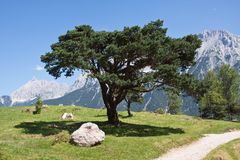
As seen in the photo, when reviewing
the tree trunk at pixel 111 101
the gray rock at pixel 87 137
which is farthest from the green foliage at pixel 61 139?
the tree trunk at pixel 111 101

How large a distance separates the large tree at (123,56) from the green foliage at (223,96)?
5076cm

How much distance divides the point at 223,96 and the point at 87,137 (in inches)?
3099

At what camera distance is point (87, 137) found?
36.9 m

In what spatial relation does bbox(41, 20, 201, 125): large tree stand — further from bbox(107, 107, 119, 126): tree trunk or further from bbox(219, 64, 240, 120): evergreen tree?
bbox(219, 64, 240, 120): evergreen tree

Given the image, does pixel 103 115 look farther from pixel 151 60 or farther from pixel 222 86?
pixel 222 86

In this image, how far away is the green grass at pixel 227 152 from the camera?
36362 mm

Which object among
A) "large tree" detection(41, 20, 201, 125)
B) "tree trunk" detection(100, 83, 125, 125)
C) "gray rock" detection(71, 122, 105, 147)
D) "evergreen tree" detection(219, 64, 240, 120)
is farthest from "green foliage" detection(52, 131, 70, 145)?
"evergreen tree" detection(219, 64, 240, 120)

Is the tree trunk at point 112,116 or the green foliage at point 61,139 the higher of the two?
the tree trunk at point 112,116

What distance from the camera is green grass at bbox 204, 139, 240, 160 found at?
1432 inches

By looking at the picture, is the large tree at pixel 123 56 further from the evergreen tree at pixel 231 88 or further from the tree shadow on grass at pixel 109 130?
the evergreen tree at pixel 231 88

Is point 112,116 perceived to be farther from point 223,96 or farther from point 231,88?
point 231,88

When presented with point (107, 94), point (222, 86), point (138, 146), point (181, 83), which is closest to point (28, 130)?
point (107, 94)

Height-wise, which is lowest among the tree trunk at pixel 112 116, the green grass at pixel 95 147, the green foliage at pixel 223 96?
the green grass at pixel 95 147

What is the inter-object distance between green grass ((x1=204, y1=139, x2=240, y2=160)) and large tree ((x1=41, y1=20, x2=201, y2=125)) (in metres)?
12.8
